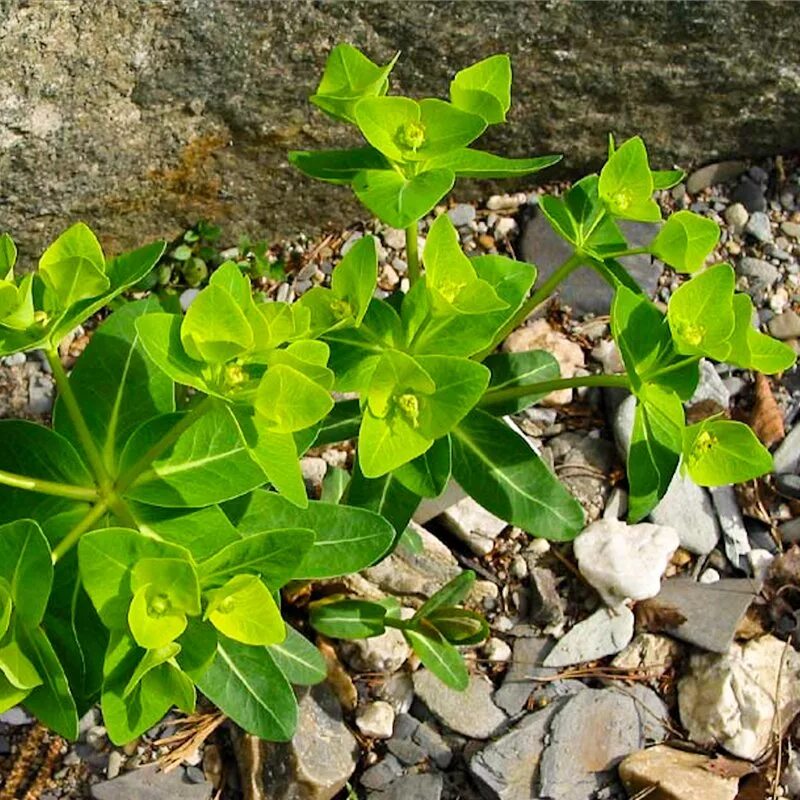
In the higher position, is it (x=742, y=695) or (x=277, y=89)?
(x=277, y=89)

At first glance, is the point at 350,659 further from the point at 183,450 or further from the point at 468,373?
the point at 468,373

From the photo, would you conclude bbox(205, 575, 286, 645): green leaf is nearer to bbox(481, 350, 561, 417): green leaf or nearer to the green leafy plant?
A: the green leafy plant

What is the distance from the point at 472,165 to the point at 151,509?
81cm

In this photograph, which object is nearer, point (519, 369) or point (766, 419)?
point (519, 369)

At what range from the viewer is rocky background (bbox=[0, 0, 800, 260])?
2.63 metres

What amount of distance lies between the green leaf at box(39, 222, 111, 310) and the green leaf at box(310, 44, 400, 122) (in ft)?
1.48

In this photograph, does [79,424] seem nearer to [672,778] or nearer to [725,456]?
[725,456]

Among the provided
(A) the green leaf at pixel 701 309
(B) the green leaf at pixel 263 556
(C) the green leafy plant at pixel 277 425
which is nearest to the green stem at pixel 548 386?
(C) the green leafy plant at pixel 277 425

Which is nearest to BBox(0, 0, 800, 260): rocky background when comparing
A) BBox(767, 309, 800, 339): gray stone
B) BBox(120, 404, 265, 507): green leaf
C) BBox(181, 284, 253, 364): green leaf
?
BBox(767, 309, 800, 339): gray stone

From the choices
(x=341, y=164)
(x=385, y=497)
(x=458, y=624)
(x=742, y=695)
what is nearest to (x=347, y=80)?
(x=341, y=164)

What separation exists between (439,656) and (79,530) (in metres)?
0.94

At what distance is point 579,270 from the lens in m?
3.23

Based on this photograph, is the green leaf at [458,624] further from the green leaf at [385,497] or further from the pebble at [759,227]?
the pebble at [759,227]

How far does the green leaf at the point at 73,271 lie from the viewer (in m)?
1.86
